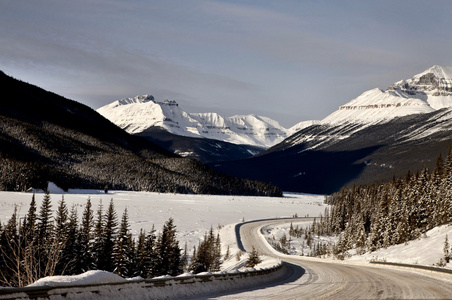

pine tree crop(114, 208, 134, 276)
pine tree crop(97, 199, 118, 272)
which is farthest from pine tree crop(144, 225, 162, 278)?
pine tree crop(97, 199, 118, 272)

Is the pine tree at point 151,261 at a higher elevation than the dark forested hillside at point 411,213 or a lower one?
lower

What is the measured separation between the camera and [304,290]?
601 inches

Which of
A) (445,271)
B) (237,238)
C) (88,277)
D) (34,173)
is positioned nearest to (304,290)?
(88,277)

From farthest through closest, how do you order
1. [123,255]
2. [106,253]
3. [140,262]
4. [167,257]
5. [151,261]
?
[123,255], [167,257], [106,253], [151,261], [140,262]

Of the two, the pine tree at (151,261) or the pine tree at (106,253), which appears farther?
the pine tree at (106,253)

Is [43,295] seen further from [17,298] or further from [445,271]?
[445,271]

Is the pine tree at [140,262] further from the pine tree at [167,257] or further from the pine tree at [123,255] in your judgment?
the pine tree at [167,257]

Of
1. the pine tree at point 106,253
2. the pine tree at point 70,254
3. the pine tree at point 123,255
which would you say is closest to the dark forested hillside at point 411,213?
the pine tree at point 123,255

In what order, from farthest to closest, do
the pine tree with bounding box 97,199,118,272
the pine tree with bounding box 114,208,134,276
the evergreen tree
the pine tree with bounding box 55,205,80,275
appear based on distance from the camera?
the pine tree with bounding box 97,199,118,272, the evergreen tree, the pine tree with bounding box 114,208,134,276, the pine tree with bounding box 55,205,80,275

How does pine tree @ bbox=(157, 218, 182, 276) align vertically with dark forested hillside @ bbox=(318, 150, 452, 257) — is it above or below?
below

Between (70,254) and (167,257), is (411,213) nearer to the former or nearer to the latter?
(167,257)

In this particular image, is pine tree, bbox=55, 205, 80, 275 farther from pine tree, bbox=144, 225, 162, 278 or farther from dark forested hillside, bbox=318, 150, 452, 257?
dark forested hillside, bbox=318, 150, 452, 257

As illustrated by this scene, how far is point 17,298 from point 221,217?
109m

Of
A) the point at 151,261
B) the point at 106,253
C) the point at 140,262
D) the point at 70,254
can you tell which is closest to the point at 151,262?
the point at 151,261
